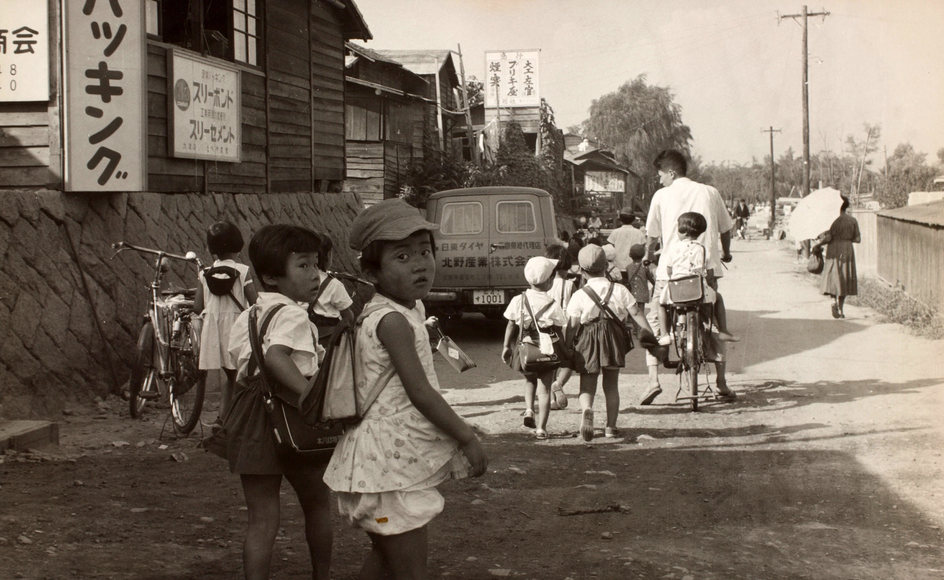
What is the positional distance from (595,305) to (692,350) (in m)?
1.40

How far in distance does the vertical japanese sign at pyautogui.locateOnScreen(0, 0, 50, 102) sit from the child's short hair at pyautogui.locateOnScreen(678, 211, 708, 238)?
5.35 m

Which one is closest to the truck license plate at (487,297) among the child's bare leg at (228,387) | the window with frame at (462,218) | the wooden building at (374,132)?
the window with frame at (462,218)

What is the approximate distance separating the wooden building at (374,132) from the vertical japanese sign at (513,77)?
442 cm

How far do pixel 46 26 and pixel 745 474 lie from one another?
21.3 ft

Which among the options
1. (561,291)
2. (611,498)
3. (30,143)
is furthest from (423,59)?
(611,498)

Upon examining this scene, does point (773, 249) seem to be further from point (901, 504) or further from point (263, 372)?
point (263, 372)

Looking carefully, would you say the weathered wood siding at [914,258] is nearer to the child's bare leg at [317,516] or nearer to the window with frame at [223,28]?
the window with frame at [223,28]

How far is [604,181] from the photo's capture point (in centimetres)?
6788

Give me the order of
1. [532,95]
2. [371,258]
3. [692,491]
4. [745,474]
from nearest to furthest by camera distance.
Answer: [371,258], [692,491], [745,474], [532,95]

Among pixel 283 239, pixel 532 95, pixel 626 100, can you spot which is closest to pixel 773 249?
pixel 532 95

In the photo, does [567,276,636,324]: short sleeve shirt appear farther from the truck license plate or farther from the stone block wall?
the truck license plate

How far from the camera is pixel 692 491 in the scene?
6.00 m

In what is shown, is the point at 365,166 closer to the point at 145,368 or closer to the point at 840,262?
the point at 840,262

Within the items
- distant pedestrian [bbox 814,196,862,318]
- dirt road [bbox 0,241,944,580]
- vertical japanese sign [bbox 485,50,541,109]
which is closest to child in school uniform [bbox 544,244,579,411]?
dirt road [bbox 0,241,944,580]
